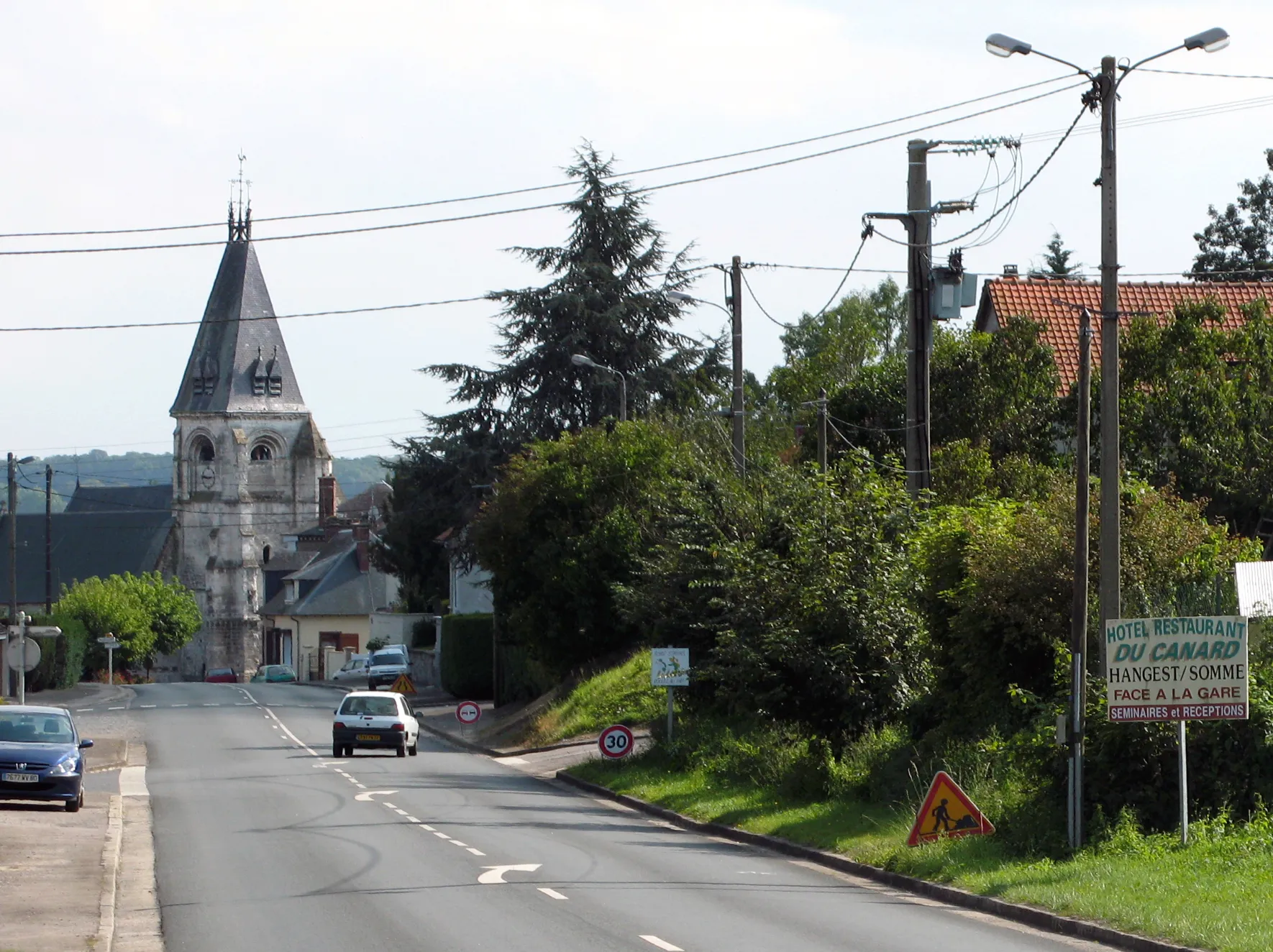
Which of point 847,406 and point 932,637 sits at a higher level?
point 847,406

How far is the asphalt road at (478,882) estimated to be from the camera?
500 inches

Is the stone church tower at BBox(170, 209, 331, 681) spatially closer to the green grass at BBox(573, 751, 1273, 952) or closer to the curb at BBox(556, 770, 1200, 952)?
the curb at BBox(556, 770, 1200, 952)

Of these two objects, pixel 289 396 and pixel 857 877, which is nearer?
pixel 857 877

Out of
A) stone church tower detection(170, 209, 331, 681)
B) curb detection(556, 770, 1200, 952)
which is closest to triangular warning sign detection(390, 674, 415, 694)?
curb detection(556, 770, 1200, 952)

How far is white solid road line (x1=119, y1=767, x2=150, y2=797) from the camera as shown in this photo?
1077 inches

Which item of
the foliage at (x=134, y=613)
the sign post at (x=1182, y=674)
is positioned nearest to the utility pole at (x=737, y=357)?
Result: the sign post at (x=1182, y=674)

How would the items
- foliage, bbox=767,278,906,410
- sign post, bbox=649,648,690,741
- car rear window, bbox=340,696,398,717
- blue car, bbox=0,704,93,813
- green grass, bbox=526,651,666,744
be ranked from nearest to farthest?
blue car, bbox=0,704,93,813 < sign post, bbox=649,648,690,741 < car rear window, bbox=340,696,398,717 < green grass, bbox=526,651,666,744 < foliage, bbox=767,278,906,410

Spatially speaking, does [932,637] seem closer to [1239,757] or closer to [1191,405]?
[1239,757]

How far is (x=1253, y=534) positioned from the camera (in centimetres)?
3119

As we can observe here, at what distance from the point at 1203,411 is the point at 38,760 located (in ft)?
67.7

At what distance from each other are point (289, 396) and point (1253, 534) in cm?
10594

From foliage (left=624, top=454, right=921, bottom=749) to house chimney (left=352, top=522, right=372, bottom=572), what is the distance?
77.6 meters

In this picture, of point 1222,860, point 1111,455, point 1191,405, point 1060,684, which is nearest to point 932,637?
point 1060,684

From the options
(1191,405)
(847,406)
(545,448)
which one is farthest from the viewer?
(545,448)
